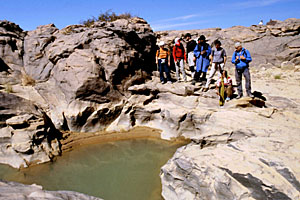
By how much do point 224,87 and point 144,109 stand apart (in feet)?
9.64

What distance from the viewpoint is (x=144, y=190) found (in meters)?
4.72

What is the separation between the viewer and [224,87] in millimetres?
7004

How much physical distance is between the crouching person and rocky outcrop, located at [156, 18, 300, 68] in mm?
6852

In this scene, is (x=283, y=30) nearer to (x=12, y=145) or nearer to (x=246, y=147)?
(x=246, y=147)

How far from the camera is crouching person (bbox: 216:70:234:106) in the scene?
22.3ft

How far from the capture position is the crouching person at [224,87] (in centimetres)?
680

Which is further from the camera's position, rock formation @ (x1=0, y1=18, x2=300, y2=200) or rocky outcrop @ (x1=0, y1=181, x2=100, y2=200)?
rock formation @ (x1=0, y1=18, x2=300, y2=200)

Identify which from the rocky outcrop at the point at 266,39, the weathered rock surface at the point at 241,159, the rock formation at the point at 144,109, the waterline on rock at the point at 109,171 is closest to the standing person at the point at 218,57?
the rock formation at the point at 144,109

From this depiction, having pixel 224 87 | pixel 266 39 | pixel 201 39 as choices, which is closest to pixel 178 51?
pixel 201 39

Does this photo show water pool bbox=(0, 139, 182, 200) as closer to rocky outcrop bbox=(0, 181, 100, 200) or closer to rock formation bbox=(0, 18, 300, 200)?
rock formation bbox=(0, 18, 300, 200)

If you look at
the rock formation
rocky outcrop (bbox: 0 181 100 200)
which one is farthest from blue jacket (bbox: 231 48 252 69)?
rocky outcrop (bbox: 0 181 100 200)

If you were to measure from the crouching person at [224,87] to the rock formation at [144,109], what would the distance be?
32 cm

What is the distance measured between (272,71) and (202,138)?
880cm

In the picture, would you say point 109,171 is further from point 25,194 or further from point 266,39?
point 266,39
